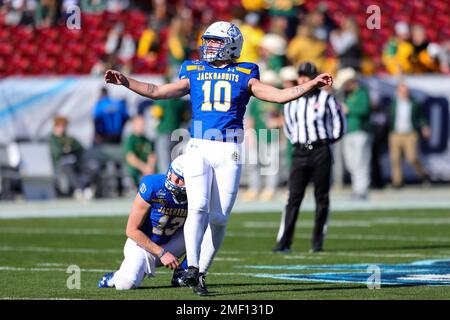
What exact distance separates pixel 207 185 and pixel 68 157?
1142cm

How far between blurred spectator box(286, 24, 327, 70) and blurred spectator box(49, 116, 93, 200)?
4.16 meters

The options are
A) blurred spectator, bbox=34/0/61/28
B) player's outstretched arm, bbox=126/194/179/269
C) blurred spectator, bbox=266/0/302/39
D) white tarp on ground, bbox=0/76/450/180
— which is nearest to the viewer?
player's outstretched arm, bbox=126/194/179/269

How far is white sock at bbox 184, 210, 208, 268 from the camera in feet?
27.1

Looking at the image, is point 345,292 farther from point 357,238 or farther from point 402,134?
point 402,134

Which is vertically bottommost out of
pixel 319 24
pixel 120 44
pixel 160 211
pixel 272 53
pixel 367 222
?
pixel 367 222

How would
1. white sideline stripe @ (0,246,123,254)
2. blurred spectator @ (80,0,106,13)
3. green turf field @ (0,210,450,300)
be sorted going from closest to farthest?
green turf field @ (0,210,450,300) → white sideline stripe @ (0,246,123,254) → blurred spectator @ (80,0,106,13)

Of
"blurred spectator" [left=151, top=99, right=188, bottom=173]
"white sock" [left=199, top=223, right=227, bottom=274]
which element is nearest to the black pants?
"white sock" [left=199, top=223, right=227, bottom=274]

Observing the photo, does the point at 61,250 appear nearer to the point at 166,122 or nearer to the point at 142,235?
the point at 142,235

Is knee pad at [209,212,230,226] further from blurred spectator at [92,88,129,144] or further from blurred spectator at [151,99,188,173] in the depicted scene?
blurred spectator at [92,88,129,144]

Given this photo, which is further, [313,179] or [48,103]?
[48,103]

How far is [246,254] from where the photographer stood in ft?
38.7

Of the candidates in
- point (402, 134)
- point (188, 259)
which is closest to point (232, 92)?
point (188, 259)

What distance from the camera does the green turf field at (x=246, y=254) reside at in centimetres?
835

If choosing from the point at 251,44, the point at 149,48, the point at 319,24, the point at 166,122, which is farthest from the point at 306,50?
the point at 149,48
